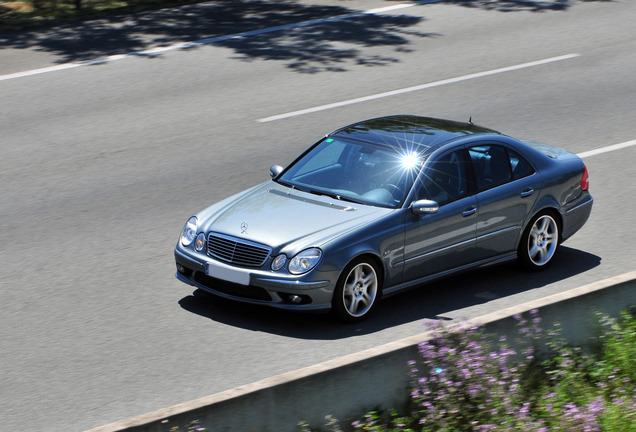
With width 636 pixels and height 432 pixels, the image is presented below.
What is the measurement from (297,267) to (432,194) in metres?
1.54

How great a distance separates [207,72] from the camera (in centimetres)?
1546

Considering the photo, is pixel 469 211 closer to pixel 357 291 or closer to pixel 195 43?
pixel 357 291

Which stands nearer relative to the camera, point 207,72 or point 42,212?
point 42,212

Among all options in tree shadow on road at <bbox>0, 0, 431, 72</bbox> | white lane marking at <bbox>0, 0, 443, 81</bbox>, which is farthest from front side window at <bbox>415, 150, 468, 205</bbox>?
white lane marking at <bbox>0, 0, 443, 81</bbox>

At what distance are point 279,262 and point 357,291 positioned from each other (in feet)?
2.33

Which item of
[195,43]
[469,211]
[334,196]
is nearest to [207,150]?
[334,196]

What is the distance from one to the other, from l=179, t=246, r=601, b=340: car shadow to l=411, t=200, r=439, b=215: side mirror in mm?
836

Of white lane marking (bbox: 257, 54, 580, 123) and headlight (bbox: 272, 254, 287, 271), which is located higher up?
headlight (bbox: 272, 254, 287, 271)

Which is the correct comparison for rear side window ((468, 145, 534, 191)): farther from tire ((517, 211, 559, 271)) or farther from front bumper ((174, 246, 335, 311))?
front bumper ((174, 246, 335, 311))

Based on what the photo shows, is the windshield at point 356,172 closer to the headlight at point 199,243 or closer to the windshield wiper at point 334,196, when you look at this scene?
the windshield wiper at point 334,196

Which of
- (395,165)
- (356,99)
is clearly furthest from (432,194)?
(356,99)

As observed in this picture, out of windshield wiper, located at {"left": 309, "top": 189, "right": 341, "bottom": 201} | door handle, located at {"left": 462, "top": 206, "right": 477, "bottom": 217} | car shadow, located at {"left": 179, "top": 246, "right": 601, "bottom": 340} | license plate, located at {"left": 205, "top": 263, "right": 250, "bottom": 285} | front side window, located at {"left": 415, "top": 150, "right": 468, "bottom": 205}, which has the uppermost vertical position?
front side window, located at {"left": 415, "top": 150, "right": 468, "bottom": 205}

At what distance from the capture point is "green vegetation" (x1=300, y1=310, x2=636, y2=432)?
5.78 metres

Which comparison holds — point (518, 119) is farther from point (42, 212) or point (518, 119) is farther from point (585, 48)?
point (42, 212)
